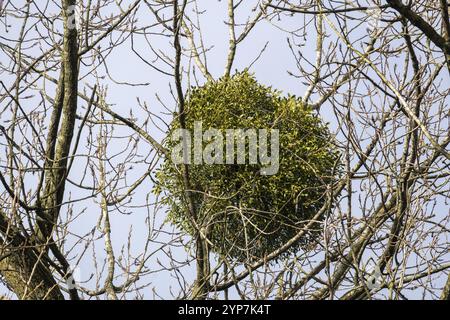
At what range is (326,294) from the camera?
4.54 meters

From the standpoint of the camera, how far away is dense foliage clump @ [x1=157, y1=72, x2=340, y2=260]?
18.1 feet

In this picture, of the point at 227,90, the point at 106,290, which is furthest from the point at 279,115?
the point at 106,290

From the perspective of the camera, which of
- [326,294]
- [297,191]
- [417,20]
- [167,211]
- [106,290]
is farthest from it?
[167,211]

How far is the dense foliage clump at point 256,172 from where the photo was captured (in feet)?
18.1

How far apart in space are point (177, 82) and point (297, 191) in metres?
1.35

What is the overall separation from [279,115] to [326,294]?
1528mm

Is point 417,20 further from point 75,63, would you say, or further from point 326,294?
point 75,63

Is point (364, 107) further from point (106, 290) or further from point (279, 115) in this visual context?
point (106, 290)

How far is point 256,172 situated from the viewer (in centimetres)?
553
